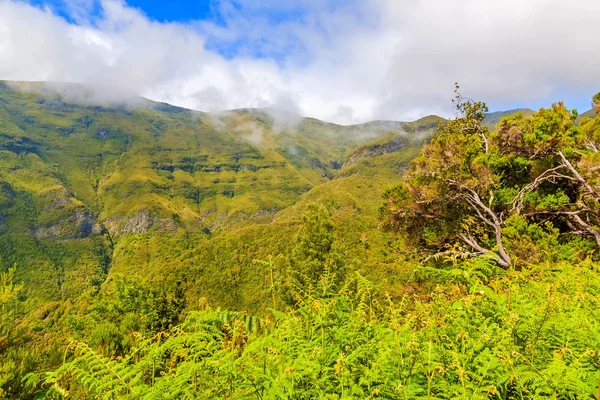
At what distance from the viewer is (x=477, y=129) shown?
1822 cm

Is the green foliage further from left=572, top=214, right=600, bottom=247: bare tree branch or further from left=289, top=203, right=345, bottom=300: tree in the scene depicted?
left=289, top=203, right=345, bottom=300: tree

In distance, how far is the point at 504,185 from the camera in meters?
13.9

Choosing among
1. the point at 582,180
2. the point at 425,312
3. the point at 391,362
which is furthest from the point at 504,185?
the point at 391,362

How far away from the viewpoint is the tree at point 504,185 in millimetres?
11234

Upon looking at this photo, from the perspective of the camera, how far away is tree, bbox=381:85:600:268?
36.9 feet

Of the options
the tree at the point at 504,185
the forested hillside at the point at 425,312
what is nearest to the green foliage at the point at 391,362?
the forested hillside at the point at 425,312

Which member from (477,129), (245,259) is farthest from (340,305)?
(245,259)

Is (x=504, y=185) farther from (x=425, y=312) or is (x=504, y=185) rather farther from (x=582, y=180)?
(x=425, y=312)

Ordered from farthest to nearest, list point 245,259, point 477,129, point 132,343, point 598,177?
point 245,259
point 477,129
point 598,177
point 132,343

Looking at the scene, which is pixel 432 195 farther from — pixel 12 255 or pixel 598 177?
pixel 12 255

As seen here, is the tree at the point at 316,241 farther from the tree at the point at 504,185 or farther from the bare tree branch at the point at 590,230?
the bare tree branch at the point at 590,230

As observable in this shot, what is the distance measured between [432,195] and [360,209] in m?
176

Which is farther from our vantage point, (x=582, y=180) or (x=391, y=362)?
(x=582, y=180)

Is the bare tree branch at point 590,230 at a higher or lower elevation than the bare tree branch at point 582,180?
lower
